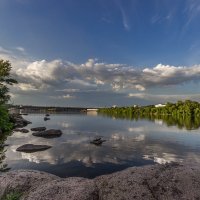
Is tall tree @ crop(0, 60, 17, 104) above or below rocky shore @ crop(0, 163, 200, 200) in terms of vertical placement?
above

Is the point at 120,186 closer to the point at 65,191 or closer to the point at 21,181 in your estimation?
the point at 65,191

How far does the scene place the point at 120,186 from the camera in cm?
1755

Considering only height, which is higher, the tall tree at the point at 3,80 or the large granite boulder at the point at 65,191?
the tall tree at the point at 3,80

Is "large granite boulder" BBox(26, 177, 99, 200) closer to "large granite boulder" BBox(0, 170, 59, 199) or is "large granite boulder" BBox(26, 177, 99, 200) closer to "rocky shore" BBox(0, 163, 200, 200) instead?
"rocky shore" BBox(0, 163, 200, 200)

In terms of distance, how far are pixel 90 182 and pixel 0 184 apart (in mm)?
6143

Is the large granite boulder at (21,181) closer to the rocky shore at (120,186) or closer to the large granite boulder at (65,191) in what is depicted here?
the rocky shore at (120,186)

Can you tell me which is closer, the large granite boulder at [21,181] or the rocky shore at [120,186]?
the rocky shore at [120,186]

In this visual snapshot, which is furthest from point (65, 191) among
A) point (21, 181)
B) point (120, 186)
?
point (21, 181)

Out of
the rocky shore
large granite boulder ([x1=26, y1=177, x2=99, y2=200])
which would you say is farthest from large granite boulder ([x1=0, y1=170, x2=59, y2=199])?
large granite boulder ([x1=26, y1=177, x2=99, y2=200])

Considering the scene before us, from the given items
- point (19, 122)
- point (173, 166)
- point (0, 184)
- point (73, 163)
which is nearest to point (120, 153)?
point (73, 163)

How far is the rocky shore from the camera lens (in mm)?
16453

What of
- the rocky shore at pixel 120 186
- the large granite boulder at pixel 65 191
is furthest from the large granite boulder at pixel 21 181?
the large granite boulder at pixel 65 191

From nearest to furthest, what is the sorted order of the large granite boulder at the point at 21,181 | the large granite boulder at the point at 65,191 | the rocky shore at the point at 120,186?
the large granite boulder at the point at 65,191 → the rocky shore at the point at 120,186 → the large granite boulder at the point at 21,181

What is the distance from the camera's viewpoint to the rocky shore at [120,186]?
648 inches
